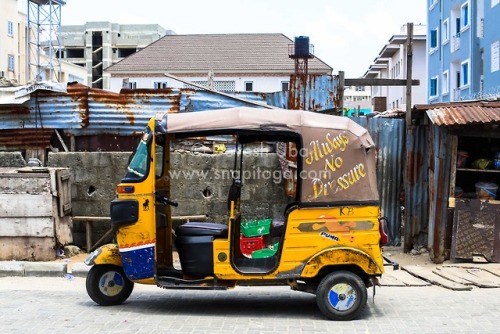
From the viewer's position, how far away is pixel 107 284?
7430mm

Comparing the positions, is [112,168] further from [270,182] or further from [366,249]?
[366,249]

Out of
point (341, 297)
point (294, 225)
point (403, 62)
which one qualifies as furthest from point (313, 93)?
point (403, 62)

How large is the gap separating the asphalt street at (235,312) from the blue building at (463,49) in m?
16.8

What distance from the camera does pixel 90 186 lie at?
37.5 feet

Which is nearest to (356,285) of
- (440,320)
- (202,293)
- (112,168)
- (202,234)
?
(440,320)

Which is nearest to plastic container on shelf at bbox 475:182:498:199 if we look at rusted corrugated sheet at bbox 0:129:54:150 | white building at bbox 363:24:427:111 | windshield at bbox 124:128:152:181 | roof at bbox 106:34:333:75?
windshield at bbox 124:128:152:181

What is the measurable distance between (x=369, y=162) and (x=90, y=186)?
235 inches

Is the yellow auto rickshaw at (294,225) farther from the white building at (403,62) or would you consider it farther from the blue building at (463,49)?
the white building at (403,62)

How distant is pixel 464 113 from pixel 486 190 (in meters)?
1.50

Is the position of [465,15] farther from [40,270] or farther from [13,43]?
[13,43]

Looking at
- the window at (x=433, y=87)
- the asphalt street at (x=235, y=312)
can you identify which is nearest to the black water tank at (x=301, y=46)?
the window at (x=433, y=87)

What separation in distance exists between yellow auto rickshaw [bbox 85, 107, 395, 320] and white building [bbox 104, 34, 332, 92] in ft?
118

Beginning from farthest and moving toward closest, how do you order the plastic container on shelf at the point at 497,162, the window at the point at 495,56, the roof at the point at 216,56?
the roof at the point at 216,56, the window at the point at 495,56, the plastic container on shelf at the point at 497,162

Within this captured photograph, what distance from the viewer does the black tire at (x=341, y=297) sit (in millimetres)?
6770
